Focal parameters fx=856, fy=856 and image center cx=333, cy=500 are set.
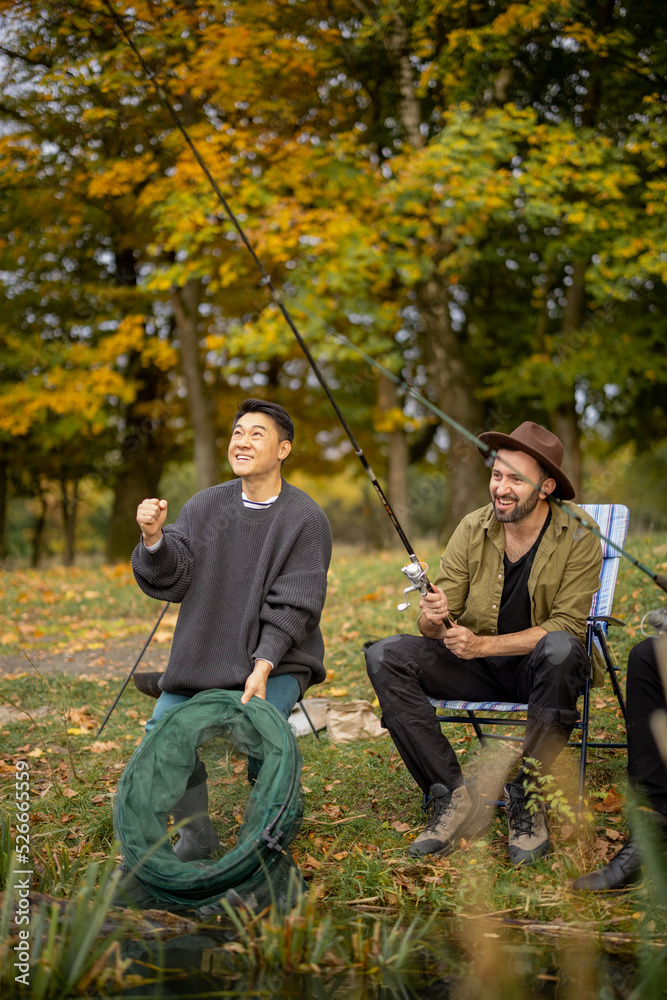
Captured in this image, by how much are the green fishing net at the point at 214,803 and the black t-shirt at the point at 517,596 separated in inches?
41.8

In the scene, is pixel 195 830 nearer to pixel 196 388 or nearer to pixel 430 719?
pixel 430 719

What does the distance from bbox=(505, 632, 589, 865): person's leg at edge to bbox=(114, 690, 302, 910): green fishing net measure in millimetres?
822

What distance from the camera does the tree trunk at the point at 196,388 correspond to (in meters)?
11.7

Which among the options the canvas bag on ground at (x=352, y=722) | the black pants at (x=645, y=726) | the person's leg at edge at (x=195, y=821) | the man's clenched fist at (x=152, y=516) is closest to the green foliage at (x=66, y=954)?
the person's leg at edge at (x=195, y=821)

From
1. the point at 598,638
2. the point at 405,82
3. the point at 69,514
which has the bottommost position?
the point at 69,514

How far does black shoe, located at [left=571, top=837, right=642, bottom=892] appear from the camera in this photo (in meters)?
2.63

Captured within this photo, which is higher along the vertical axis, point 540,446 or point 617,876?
point 540,446

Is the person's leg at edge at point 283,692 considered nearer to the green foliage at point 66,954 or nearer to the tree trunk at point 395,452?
A: the green foliage at point 66,954

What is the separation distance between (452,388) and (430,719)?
8.53 metres

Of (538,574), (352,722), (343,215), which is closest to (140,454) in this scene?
(343,215)

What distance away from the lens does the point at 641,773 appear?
8.71 feet

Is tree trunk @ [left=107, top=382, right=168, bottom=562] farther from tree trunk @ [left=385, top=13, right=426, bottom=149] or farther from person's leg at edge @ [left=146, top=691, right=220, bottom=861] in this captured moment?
person's leg at edge @ [left=146, top=691, right=220, bottom=861]

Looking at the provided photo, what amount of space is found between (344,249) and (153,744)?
7.84m
